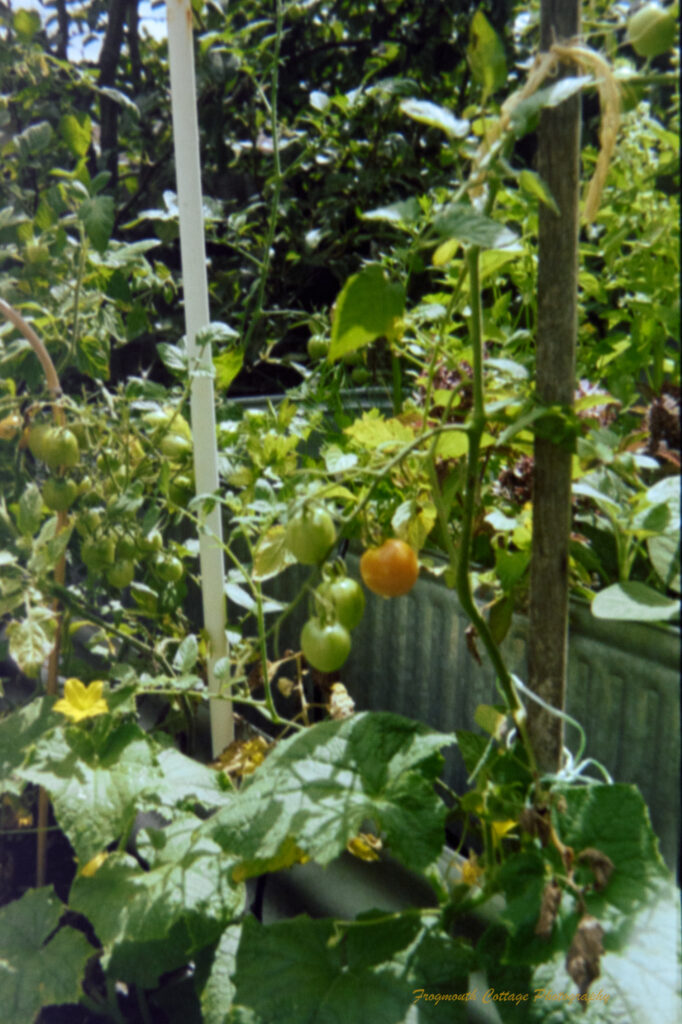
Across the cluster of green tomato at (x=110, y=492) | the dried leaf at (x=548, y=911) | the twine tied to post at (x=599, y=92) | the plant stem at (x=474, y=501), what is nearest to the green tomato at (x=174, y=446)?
the cluster of green tomato at (x=110, y=492)

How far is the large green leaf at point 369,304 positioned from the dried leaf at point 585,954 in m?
0.44

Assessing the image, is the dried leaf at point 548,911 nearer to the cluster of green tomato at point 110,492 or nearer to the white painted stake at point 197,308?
the white painted stake at point 197,308

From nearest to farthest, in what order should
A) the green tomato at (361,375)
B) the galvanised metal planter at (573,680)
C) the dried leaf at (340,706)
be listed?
the galvanised metal planter at (573,680)
the dried leaf at (340,706)
the green tomato at (361,375)

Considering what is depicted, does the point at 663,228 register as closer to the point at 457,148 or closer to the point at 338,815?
the point at 457,148

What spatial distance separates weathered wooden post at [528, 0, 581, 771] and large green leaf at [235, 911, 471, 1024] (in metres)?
0.20

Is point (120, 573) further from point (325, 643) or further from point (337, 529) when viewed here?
point (325, 643)

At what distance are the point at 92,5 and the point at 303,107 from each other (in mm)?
463

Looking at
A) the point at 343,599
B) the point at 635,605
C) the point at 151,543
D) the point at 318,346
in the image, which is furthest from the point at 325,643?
the point at 318,346

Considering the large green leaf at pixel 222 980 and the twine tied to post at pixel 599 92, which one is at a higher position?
the twine tied to post at pixel 599 92

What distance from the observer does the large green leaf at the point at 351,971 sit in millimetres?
675

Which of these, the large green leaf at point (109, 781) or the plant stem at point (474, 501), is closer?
the plant stem at point (474, 501)

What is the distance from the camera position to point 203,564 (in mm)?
1004

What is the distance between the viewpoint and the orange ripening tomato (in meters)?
0.71

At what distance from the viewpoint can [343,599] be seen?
731 mm
